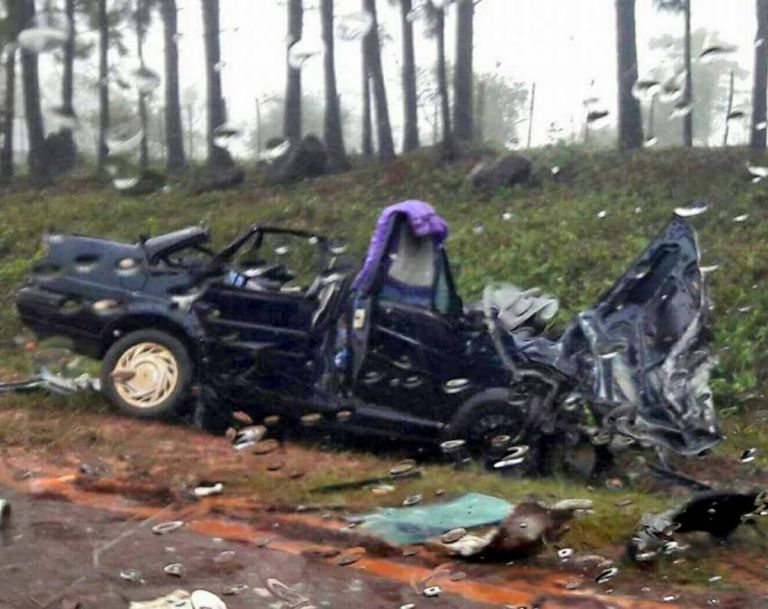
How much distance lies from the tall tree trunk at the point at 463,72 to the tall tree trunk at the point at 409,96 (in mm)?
179

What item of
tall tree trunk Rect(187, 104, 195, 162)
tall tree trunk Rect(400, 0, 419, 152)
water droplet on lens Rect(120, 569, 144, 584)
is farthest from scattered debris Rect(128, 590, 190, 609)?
tall tree trunk Rect(400, 0, 419, 152)

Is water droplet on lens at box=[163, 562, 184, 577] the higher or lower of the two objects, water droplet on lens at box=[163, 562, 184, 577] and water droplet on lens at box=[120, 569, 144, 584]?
the lower

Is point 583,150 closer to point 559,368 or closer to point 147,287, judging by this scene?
point 559,368

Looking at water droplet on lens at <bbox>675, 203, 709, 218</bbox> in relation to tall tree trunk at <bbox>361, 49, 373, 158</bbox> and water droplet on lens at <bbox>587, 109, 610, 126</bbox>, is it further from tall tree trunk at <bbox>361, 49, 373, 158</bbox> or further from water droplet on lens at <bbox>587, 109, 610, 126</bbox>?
tall tree trunk at <bbox>361, 49, 373, 158</bbox>

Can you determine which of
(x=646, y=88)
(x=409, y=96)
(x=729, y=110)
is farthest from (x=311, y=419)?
(x=729, y=110)

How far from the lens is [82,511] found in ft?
13.1

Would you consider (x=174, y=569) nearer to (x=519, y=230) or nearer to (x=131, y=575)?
(x=131, y=575)

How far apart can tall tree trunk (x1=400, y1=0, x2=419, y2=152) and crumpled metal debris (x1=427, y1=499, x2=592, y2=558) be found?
61.8 inches

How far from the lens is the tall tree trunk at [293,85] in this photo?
4078mm

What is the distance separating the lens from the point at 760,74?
5.71 m

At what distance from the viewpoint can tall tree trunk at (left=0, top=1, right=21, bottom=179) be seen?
4109mm

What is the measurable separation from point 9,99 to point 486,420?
2.19m

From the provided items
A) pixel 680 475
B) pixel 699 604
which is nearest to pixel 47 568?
pixel 699 604

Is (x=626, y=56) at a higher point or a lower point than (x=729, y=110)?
higher
